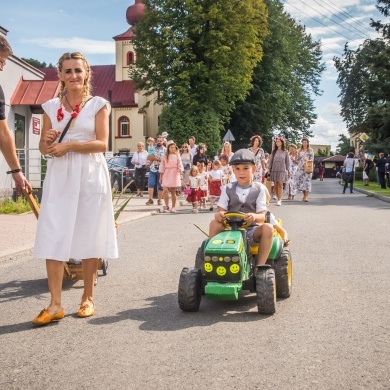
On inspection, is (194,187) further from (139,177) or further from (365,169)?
(365,169)

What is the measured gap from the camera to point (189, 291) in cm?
565

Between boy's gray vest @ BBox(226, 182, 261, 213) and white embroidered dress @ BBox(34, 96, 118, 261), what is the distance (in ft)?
4.29

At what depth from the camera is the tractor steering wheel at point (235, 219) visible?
19.6 feet

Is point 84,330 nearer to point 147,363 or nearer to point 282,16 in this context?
point 147,363

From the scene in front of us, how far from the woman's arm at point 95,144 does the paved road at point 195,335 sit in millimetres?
1317

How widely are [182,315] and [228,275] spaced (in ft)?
1.61

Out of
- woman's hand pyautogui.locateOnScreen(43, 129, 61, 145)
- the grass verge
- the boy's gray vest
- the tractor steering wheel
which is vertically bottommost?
the grass verge

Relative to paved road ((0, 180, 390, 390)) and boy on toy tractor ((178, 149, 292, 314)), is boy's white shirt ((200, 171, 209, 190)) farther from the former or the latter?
boy on toy tractor ((178, 149, 292, 314))

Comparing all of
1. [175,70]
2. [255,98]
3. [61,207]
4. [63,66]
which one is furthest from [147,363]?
[255,98]

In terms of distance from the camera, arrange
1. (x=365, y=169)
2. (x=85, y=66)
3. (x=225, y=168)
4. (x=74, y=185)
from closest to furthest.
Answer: (x=74, y=185) < (x=85, y=66) < (x=225, y=168) < (x=365, y=169)

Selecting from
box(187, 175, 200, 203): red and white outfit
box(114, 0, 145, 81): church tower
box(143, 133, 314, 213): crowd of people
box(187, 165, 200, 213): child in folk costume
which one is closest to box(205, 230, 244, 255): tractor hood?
box(143, 133, 314, 213): crowd of people

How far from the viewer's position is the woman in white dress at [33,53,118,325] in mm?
5375

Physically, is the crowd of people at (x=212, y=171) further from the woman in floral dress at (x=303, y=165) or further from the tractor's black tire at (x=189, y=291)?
the tractor's black tire at (x=189, y=291)

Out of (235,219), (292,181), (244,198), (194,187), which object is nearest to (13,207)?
(194,187)
